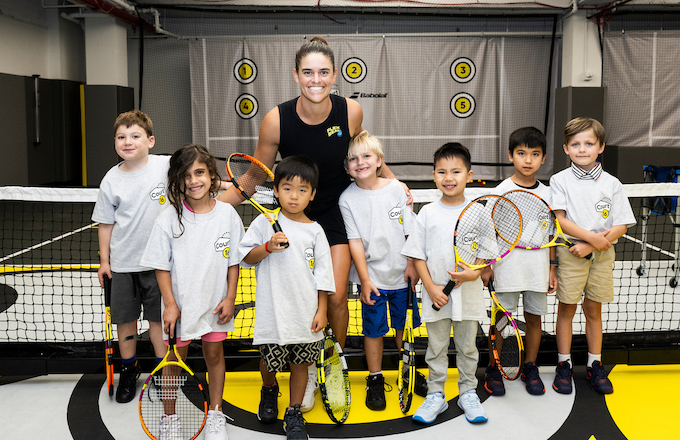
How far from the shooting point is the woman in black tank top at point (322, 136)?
8.86 feet

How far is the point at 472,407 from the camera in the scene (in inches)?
108

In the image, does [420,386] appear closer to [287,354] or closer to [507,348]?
[507,348]

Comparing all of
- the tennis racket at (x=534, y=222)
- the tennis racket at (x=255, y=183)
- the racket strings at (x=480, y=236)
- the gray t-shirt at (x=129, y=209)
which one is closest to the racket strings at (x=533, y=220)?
the tennis racket at (x=534, y=222)

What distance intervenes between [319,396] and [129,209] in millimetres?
1475

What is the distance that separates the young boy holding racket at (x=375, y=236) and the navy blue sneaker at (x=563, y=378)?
3.28 feet

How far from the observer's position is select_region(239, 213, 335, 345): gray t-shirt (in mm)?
2518

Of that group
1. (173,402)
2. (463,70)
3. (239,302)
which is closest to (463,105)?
(463,70)

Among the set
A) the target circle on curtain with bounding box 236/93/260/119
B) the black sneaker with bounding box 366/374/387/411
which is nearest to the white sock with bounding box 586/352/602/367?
the black sneaker with bounding box 366/374/387/411

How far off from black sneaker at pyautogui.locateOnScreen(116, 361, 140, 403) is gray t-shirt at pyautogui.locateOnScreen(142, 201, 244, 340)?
2.65ft

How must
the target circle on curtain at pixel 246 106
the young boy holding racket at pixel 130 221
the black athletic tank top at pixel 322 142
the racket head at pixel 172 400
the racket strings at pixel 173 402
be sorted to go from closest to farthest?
the racket head at pixel 172 400, the racket strings at pixel 173 402, the black athletic tank top at pixel 322 142, the young boy holding racket at pixel 130 221, the target circle on curtain at pixel 246 106

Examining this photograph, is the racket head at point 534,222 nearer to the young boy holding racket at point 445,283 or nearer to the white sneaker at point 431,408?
the young boy holding racket at point 445,283

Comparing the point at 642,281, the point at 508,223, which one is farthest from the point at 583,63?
the point at 508,223

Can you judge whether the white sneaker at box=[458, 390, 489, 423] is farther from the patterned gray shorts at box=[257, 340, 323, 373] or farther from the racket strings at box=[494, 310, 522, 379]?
the patterned gray shorts at box=[257, 340, 323, 373]

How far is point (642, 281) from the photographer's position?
5172 millimetres
